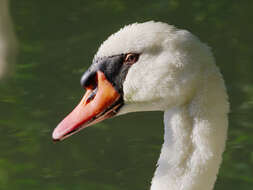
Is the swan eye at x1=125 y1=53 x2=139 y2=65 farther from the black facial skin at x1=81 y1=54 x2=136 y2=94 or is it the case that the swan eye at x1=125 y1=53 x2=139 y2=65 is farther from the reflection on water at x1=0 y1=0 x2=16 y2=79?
the reflection on water at x1=0 y1=0 x2=16 y2=79

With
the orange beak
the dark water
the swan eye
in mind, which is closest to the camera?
the swan eye

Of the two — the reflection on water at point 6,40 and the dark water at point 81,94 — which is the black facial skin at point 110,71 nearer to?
the dark water at point 81,94

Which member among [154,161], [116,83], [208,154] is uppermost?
[116,83]

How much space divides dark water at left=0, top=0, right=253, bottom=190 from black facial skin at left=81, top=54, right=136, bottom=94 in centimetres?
255

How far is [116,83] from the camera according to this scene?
4.20 metres

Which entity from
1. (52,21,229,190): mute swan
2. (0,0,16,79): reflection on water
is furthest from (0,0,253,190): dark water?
(52,21,229,190): mute swan

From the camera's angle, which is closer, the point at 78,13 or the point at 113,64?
the point at 113,64

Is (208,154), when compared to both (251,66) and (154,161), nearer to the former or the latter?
(154,161)

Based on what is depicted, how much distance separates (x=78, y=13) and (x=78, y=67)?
1.93 m

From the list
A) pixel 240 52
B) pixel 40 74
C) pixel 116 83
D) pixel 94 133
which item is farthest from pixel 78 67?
pixel 116 83

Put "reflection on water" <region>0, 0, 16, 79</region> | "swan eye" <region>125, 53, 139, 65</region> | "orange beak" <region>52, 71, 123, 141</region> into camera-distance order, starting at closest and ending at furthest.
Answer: "swan eye" <region>125, 53, 139, 65</region>
"orange beak" <region>52, 71, 123, 141</region>
"reflection on water" <region>0, 0, 16, 79</region>

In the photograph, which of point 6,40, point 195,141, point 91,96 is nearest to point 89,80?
point 91,96

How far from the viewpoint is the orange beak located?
13.7ft

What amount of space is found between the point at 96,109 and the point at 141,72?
0.35 m
